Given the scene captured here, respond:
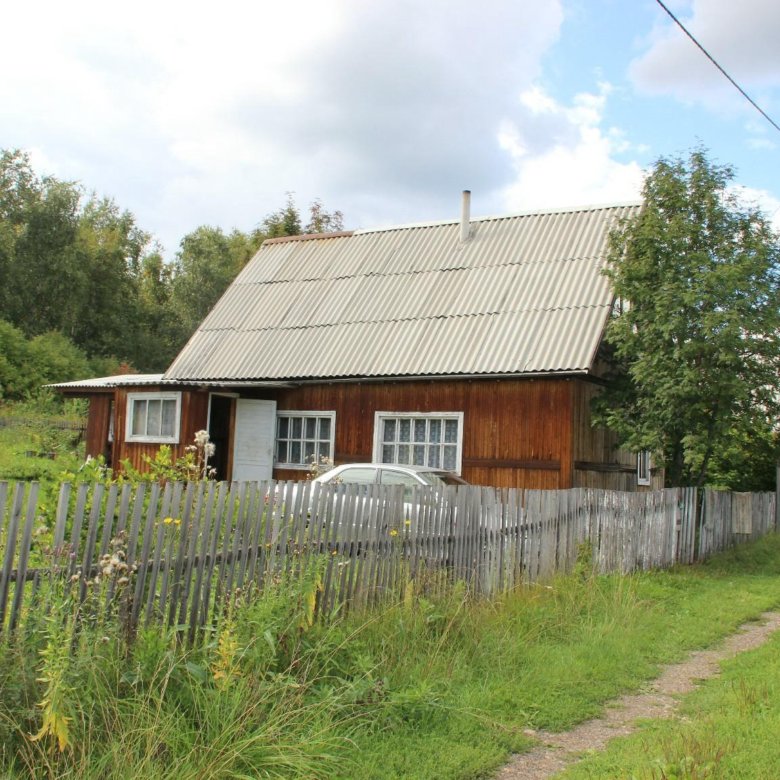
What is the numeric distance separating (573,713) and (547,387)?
9.07 metres

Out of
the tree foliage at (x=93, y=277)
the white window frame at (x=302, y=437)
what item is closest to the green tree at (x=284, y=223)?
the tree foliage at (x=93, y=277)

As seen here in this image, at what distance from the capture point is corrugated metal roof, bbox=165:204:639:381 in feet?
48.5

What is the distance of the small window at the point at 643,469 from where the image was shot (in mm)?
17181

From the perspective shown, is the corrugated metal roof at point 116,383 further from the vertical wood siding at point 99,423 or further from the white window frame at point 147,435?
the vertical wood siding at point 99,423

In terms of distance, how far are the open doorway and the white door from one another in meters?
0.26

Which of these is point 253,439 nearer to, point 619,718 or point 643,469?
point 643,469

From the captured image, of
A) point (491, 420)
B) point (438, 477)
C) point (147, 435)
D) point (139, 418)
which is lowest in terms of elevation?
point (438, 477)

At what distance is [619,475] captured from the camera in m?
15.8

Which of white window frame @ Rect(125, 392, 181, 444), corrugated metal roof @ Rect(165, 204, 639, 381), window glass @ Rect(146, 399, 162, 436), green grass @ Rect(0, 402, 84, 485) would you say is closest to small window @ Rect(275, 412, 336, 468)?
corrugated metal roof @ Rect(165, 204, 639, 381)

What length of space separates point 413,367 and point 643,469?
582cm

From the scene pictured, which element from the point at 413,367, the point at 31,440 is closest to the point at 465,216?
the point at 413,367

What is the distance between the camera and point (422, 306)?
16.9m

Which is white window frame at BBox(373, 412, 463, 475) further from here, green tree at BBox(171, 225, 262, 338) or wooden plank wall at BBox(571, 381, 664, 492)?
green tree at BBox(171, 225, 262, 338)

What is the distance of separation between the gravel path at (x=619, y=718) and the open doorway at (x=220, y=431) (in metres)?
11.7
